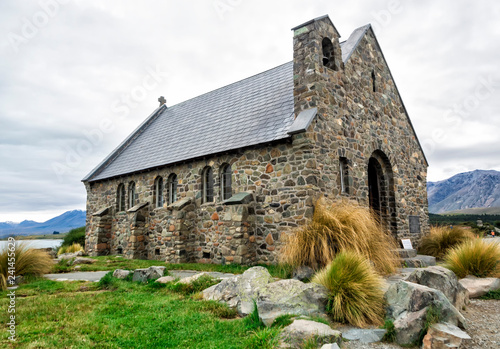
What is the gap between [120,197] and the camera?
1933cm

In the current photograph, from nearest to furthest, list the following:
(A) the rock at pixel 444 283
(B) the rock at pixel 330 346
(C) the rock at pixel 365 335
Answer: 1. (B) the rock at pixel 330 346
2. (C) the rock at pixel 365 335
3. (A) the rock at pixel 444 283

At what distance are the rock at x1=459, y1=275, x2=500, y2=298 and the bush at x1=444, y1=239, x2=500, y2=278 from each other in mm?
587

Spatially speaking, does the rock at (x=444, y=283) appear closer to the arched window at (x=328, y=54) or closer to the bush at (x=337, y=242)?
the bush at (x=337, y=242)

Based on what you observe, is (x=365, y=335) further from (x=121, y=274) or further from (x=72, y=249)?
(x=72, y=249)

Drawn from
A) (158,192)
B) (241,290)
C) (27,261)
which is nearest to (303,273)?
(241,290)

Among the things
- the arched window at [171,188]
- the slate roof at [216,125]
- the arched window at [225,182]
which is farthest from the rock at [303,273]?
the arched window at [171,188]

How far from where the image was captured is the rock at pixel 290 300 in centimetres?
524

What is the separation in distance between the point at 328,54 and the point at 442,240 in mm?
8835

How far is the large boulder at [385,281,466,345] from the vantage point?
4.49 m

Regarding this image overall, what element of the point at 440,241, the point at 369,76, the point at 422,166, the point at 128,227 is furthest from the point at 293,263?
the point at 422,166

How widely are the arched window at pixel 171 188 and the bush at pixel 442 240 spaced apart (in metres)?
11.7

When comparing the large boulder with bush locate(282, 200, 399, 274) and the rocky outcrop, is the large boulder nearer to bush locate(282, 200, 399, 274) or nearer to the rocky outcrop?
the rocky outcrop

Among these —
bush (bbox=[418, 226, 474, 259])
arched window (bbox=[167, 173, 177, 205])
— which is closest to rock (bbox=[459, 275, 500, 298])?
bush (bbox=[418, 226, 474, 259])

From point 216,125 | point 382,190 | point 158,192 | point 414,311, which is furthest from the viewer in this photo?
point 158,192
